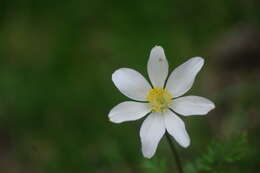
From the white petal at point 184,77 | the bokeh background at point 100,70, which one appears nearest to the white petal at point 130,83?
the white petal at point 184,77

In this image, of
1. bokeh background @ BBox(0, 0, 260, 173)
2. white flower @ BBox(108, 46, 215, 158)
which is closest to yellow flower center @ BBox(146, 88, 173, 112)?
white flower @ BBox(108, 46, 215, 158)

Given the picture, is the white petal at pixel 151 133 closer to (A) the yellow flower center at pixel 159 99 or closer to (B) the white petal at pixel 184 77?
(A) the yellow flower center at pixel 159 99

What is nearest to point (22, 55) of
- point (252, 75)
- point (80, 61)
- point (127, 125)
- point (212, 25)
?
point (80, 61)

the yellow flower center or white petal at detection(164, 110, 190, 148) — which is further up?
the yellow flower center

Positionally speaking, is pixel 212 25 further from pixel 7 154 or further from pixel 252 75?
pixel 7 154

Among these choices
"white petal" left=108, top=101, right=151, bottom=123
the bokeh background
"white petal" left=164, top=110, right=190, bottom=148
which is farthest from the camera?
the bokeh background

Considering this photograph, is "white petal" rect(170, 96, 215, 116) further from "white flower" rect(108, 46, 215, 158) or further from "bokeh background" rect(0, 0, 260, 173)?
"bokeh background" rect(0, 0, 260, 173)
